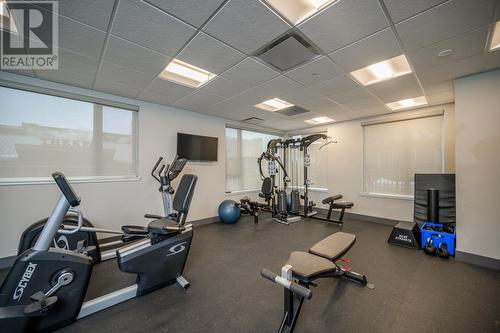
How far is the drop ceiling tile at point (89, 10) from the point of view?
146cm

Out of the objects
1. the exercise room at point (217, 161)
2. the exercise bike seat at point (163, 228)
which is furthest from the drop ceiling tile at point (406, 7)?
the exercise bike seat at point (163, 228)

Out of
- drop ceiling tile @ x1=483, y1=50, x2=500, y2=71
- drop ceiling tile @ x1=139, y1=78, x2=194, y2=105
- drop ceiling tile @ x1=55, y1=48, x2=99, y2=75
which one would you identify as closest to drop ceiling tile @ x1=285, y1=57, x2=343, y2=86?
drop ceiling tile @ x1=483, y1=50, x2=500, y2=71

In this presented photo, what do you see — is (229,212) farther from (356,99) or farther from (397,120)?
(397,120)

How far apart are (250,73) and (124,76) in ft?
5.78

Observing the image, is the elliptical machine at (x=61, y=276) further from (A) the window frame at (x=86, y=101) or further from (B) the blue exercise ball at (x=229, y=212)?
(B) the blue exercise ball at (x=229, y=212)

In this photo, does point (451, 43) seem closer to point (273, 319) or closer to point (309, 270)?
point (309, 270)

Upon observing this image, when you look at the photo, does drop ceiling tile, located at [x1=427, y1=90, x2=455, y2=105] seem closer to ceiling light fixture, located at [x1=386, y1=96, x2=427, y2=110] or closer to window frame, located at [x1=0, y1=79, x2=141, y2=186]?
ceiling light fixture, located at [x1=386, y1=96, x2=427, y2=110]

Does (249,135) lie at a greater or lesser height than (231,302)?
greater

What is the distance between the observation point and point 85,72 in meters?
2.51

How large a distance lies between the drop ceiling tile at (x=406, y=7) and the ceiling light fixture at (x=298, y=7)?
49 centimetres

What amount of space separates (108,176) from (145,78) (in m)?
1.84

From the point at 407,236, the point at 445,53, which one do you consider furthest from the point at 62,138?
the point at 407,236

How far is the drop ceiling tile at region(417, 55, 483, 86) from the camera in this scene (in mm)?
2254

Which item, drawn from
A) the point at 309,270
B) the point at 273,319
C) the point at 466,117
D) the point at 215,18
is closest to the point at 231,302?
the point at 273,319
